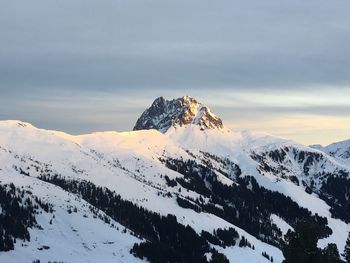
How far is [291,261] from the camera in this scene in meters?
79.9

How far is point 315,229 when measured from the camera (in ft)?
262

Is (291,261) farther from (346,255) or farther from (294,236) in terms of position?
(346,255)

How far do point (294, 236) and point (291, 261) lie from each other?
3.47 m

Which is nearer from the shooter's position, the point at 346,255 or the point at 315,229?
the point at 315,229

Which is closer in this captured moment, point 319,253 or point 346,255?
point 319,253

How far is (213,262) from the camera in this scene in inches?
3460

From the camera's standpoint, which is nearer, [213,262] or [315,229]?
[315,229]

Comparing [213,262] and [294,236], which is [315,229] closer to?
[294,236]

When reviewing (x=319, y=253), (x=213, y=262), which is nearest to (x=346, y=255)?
(x=319, y=253)

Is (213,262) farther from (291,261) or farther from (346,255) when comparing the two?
(346,255)

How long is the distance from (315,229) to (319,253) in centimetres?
316

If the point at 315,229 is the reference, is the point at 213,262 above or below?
below

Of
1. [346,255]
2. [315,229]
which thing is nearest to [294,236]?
[315,229]

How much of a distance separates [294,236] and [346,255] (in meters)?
9.67
